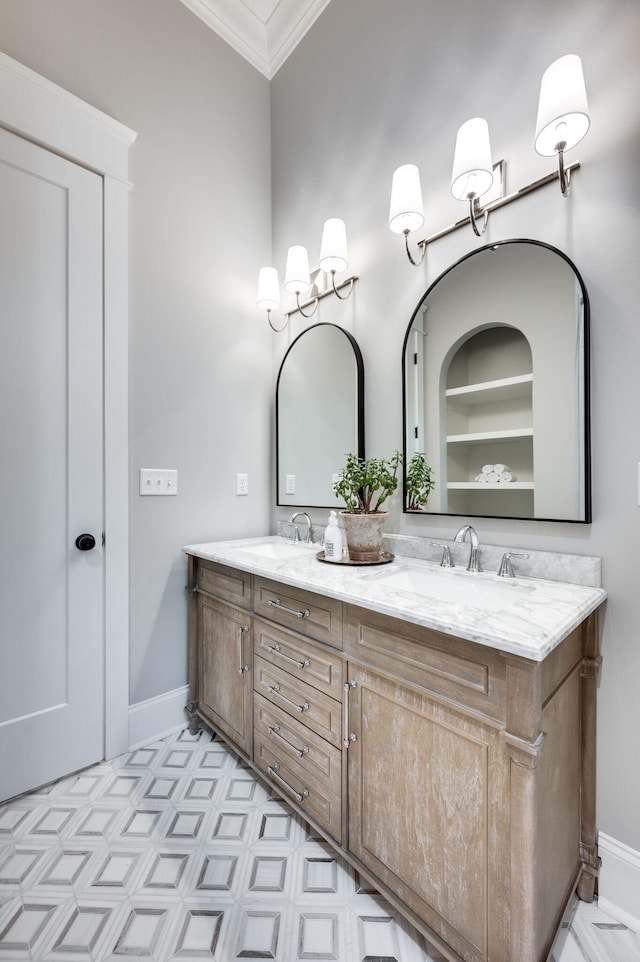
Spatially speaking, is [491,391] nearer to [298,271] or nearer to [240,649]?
[298,271]

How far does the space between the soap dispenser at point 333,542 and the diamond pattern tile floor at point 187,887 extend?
858mm

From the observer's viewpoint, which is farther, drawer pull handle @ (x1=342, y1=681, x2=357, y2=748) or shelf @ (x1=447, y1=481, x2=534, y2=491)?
shelf @ (x1=447, y1=481, x2=534, y2=491)

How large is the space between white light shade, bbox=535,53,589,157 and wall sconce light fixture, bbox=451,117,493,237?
0.48 ft

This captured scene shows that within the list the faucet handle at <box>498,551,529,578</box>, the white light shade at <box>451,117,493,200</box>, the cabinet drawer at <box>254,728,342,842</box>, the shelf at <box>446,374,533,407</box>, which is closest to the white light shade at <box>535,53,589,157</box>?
the white light shade at <box>451,117,493,200</box>

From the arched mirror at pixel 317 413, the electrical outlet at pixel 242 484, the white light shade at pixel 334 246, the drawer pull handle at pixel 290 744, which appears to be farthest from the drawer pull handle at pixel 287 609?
Answer: the white light shade at pixel 334 246

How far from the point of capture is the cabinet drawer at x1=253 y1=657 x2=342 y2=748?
1218 mm

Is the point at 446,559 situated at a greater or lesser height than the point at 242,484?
lesser

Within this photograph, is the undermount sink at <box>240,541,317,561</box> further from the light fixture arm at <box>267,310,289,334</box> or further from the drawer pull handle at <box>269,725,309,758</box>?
the light fixture arm at <box>267,310,289,334</box>

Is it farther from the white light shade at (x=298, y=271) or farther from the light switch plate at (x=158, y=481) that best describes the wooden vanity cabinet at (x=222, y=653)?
the white light shade at (x=298, y=271)

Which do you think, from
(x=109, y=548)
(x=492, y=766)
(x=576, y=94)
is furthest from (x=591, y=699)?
(x=109, y=548)

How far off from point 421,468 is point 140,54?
82.7 inches

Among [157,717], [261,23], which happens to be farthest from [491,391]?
[261,23]

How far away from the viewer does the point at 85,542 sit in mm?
1650

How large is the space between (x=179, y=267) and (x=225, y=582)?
1404 millimetres
